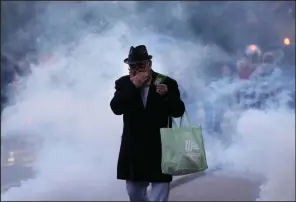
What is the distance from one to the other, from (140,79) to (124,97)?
10 centimetres

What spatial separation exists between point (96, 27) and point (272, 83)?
1363 millimetres

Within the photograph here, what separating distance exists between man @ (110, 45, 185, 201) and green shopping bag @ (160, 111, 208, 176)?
0.12 m

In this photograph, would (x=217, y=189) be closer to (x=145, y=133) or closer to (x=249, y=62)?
(x=249, y=62)

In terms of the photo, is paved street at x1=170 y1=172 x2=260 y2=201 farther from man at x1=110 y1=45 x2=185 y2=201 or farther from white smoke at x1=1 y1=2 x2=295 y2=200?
man at x1=110 y1=45 x2=185 y2=201

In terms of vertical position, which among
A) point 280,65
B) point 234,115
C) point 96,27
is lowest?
point 234,115

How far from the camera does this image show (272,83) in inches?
180

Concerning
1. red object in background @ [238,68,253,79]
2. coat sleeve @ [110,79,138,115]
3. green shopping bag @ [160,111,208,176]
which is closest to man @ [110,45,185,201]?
coat sleeve @ [110,79,138,115]

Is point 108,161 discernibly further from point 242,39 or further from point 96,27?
point 242,39

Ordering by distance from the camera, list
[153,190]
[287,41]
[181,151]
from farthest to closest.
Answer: [287,41]
[153,190]
[181,151]

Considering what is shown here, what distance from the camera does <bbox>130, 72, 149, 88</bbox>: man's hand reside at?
248 cm

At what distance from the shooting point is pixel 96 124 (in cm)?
467

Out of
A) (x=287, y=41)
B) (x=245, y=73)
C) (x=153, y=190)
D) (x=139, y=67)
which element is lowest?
(x=153, y=190)

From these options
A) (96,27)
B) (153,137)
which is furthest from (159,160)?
(96,27)

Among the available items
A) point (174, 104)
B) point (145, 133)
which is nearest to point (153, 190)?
point (145, 133)
